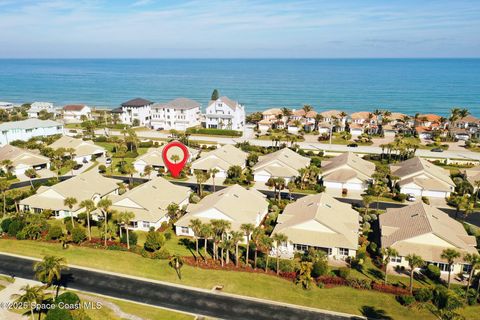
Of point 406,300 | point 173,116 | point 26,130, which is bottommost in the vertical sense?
point 406,300

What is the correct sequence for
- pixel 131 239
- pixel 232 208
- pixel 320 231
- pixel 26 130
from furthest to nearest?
pixel 26 130 → pixel 232 208 → pixel 131 239 → pixel 320 231

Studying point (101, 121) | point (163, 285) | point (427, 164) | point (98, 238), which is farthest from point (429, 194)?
point (101, 121)

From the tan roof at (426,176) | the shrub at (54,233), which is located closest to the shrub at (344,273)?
the tan roof at (426,176)

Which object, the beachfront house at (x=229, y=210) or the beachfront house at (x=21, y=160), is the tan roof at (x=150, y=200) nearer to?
the beachfront house at (x=229, y=210)

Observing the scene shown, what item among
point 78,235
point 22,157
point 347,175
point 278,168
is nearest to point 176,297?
point 78,235

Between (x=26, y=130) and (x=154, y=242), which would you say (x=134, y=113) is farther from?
(x=154, y=242)

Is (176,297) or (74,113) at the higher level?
(74,113)

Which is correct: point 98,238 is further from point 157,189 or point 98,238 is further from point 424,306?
point 424,306
